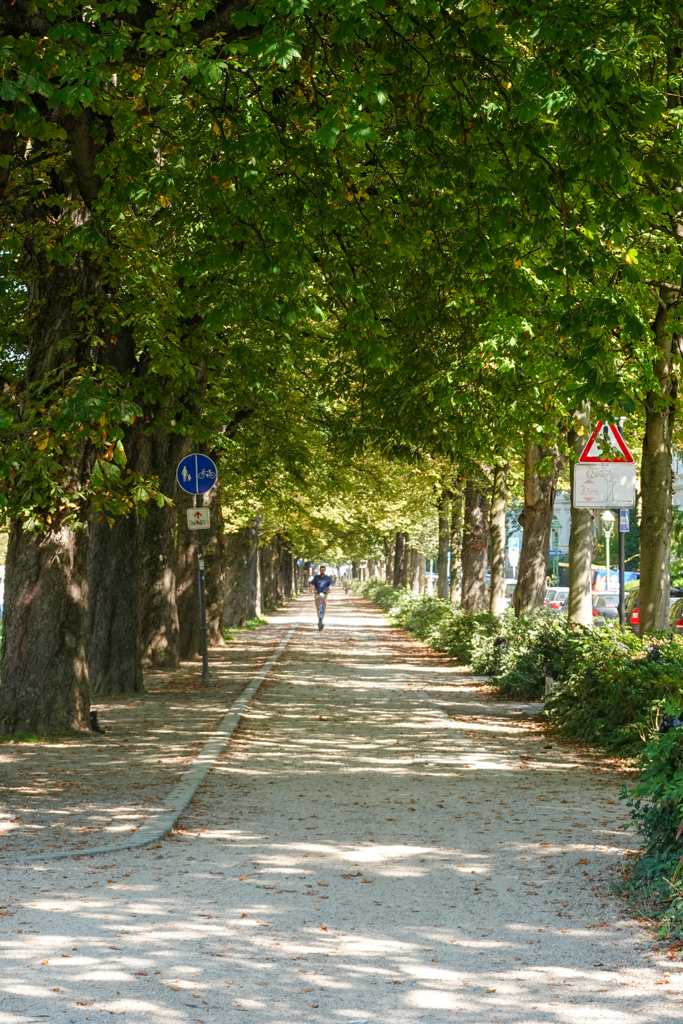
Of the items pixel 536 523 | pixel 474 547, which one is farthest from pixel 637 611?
pixel 536 523

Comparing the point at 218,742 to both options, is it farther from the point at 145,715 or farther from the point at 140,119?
the point at 140,119

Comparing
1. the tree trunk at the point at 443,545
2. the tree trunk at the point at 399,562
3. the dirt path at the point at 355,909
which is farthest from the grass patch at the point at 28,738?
the tree trunk at the point at 399,562

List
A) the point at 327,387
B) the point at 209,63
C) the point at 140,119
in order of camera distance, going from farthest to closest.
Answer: the point at 327,387
the point at 140,119
the point at 209,63

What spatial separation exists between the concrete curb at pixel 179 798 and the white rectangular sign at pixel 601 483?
4.37 metres

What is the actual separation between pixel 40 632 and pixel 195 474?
5.82 m

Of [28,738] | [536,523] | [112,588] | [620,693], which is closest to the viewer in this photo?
[620,693]

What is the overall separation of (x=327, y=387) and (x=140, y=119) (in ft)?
27.6

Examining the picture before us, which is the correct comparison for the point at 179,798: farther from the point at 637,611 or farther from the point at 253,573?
the point at 253,573

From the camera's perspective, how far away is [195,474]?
17.6 meters

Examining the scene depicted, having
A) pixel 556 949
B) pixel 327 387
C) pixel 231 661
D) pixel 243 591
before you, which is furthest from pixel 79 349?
pixel 243 591

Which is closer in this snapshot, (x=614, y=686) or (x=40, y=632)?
(x=614, y=686)

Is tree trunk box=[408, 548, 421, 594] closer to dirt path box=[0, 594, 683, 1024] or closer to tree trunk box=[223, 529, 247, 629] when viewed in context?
tree trunk box=[223, 529, 247, 629]

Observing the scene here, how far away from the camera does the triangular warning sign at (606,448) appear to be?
12.1m

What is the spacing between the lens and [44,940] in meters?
5.43
